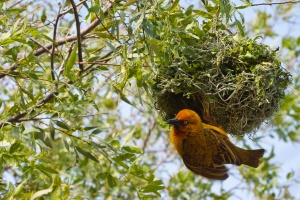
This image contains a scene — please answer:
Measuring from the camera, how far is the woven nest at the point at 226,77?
3.34m

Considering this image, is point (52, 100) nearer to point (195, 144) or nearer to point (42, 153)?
point (42, 153)

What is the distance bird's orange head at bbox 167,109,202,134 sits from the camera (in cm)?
339

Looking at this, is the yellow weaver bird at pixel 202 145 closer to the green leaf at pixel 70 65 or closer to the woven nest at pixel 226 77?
the woven nest at pixel 226 77

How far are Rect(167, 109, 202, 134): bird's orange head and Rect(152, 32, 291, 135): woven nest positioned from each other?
0.08m

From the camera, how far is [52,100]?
3.57 metres

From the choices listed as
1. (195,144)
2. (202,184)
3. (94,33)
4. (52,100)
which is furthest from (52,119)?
(202,184)

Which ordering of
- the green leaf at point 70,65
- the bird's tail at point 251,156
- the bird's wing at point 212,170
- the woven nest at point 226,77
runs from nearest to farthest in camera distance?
the green leaf at point 70,65
the woven nest at point 226,77
the bird's wing at point 212,170
the bird's tail at point 251,156

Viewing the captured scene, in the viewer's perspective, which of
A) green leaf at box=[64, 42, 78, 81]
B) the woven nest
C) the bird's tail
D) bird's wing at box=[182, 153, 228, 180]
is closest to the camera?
green leaf at box=[64, 42, 78, 81]

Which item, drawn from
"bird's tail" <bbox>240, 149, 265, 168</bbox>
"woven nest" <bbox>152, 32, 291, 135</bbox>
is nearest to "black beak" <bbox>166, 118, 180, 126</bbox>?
"woven nest" <bbox>152, 32, 291, 135</bbox>

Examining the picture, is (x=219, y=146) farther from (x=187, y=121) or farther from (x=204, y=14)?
(x=204, y=14)

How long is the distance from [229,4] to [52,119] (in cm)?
108

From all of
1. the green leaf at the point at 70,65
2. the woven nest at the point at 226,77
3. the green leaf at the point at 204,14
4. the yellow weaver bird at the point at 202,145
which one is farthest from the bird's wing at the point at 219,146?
the green leaf at the point at 70,65

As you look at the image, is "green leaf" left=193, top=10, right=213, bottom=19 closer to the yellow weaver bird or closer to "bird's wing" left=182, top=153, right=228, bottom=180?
the yellow weaver bird

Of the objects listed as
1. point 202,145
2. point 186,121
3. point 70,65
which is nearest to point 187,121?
A: point 186,121
